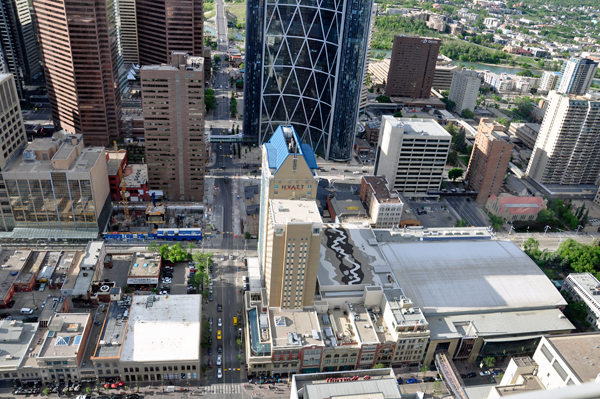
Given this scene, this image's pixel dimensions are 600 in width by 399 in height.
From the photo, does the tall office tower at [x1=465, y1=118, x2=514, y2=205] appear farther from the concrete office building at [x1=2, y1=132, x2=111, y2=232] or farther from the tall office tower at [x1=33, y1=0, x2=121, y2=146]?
the tall office tower at [x1=33, y1=0, x2=121, y2=146]

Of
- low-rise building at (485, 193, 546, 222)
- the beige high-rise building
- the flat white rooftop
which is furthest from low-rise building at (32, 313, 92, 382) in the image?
low-rise building at (485, 193, 546, 222)

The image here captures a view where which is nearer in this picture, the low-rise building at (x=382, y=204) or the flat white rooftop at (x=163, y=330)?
the flat white rooftop at (x=163, y=330)

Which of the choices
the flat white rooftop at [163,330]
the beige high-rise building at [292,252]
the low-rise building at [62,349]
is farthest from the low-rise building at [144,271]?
the beige high-rise building at [292,252]

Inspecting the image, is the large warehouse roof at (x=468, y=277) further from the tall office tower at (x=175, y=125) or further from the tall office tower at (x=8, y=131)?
the tall office tower at (x=8, y=131)

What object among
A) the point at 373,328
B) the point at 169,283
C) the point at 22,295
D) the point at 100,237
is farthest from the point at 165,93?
the point at 373,328

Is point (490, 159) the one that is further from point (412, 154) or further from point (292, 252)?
point (292, 252)

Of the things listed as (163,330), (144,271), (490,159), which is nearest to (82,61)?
(144,271)
